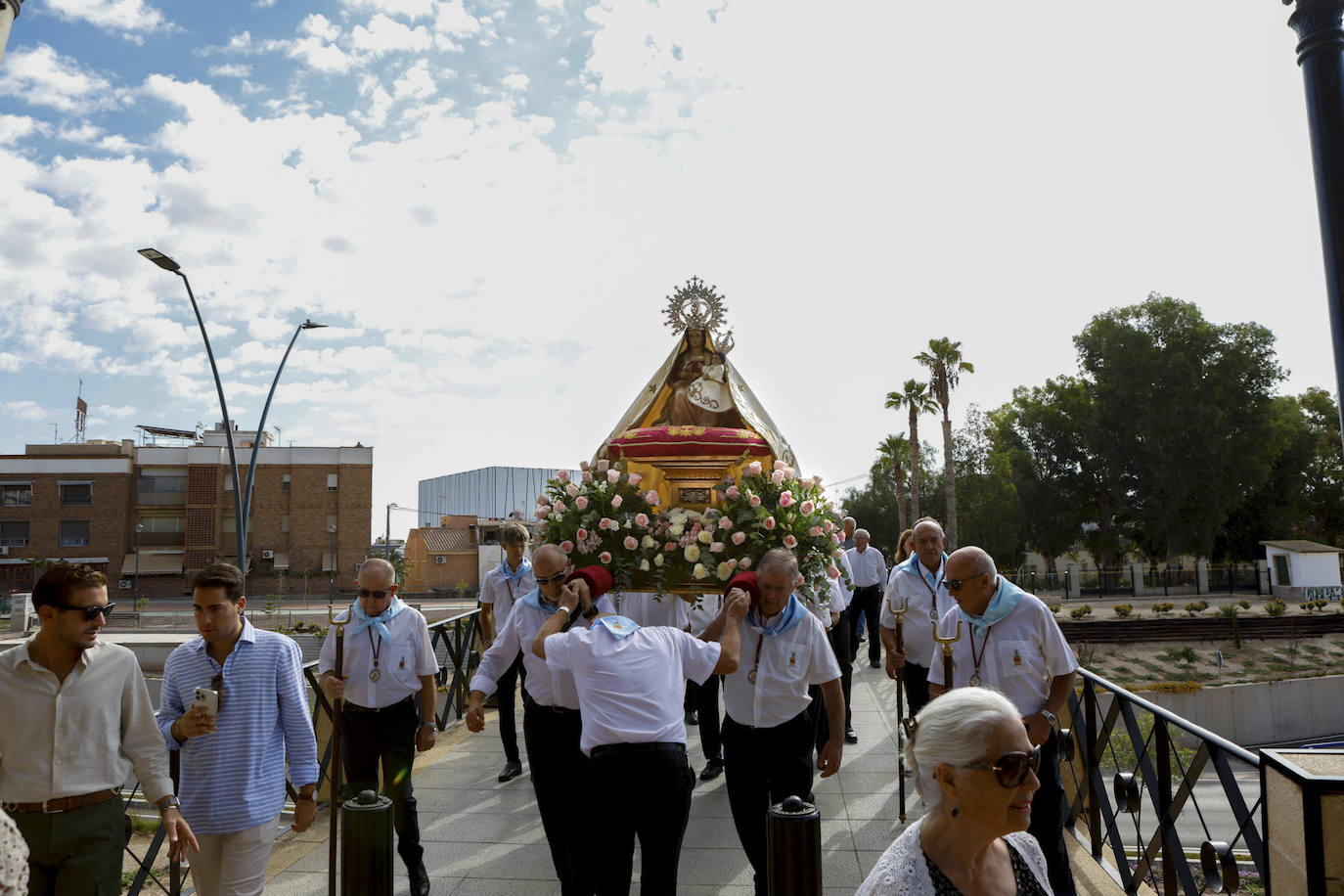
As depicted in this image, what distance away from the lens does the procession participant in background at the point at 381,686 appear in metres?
5.45

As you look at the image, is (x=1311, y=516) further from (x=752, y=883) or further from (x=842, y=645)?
(x=752, y=883)

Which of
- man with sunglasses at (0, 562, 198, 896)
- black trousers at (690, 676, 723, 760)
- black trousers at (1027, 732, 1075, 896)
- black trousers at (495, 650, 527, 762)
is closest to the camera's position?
man with sunglasses at (0, 562, 198, 896)

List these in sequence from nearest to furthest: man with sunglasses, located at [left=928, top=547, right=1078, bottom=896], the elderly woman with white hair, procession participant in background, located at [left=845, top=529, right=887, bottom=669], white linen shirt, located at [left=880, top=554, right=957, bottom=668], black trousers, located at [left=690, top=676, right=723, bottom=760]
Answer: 1. the elderly woman with white hair
2. man with sunglasses, located at [left=928, top=547, right=1078, bottom=896]
3. white linen shirt, located at [left=880, top=554, right=957, bottom=668]
4. black trousers, located at [left=690, top=676, right=723, bottom=760]
5. procession participant in background, located at [left=845, top=529, right=887, bottom=669]

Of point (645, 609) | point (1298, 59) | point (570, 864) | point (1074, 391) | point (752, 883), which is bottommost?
point (752, 883)

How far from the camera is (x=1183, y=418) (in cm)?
4731

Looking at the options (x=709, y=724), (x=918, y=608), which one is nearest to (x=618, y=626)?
(x=918, y=608)

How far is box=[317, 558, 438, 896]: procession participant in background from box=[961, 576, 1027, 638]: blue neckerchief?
307 centimetres

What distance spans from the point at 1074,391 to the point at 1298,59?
5283 cm

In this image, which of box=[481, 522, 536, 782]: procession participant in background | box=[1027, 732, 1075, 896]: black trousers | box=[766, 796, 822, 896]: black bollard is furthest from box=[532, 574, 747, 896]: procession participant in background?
box=[481, 522, 536, 782]: procession participant in background

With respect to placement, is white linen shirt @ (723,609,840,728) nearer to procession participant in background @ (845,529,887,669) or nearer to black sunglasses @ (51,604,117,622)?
black sunglasses @ (51,604,117,622)

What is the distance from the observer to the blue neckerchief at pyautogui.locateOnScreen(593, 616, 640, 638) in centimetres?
413

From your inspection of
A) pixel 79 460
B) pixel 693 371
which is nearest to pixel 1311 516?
pixel 693 371

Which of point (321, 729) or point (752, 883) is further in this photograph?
point (321, 729)

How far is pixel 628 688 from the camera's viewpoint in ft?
13.0
